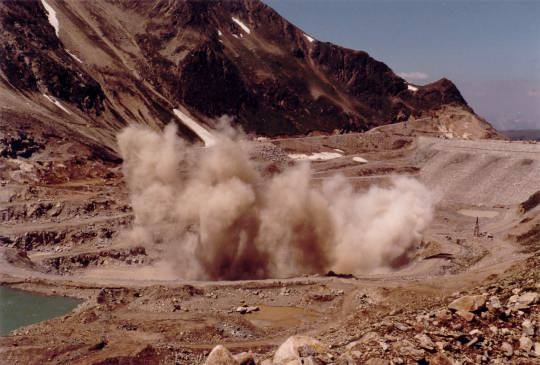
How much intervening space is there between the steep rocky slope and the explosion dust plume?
108 ft

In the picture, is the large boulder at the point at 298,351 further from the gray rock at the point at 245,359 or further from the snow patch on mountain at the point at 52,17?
the snow patch on mountain at the point at 52,17

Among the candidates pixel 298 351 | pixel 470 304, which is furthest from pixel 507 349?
pixel 298 351

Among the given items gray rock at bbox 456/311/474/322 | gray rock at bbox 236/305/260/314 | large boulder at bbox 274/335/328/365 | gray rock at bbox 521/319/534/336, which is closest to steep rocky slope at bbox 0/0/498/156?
gray rock at bbox 236/305/260/314

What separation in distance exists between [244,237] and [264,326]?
11.5m

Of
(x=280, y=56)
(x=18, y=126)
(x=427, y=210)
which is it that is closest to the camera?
(x=427, y=210)

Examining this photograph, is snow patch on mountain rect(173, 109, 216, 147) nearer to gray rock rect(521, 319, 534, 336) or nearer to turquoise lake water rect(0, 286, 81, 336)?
turquoise lake water rect(0, 286, 81, 336)

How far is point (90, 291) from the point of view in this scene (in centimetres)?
4053

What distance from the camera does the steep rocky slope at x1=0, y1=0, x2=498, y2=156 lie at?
97500 mm

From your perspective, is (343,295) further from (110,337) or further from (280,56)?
(280,56)

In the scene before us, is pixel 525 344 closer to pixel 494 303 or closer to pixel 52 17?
pixel 494 303

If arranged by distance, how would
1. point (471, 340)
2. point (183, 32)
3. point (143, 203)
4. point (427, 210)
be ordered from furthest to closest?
point (183, 32) < point (427, 210) < point (143, 203) < point (471, 340)

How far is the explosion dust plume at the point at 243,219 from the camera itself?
44375 mm

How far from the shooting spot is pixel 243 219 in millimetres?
43781

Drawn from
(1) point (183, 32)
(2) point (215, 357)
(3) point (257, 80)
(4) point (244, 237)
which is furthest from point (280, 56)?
(2) point (215, 357)
